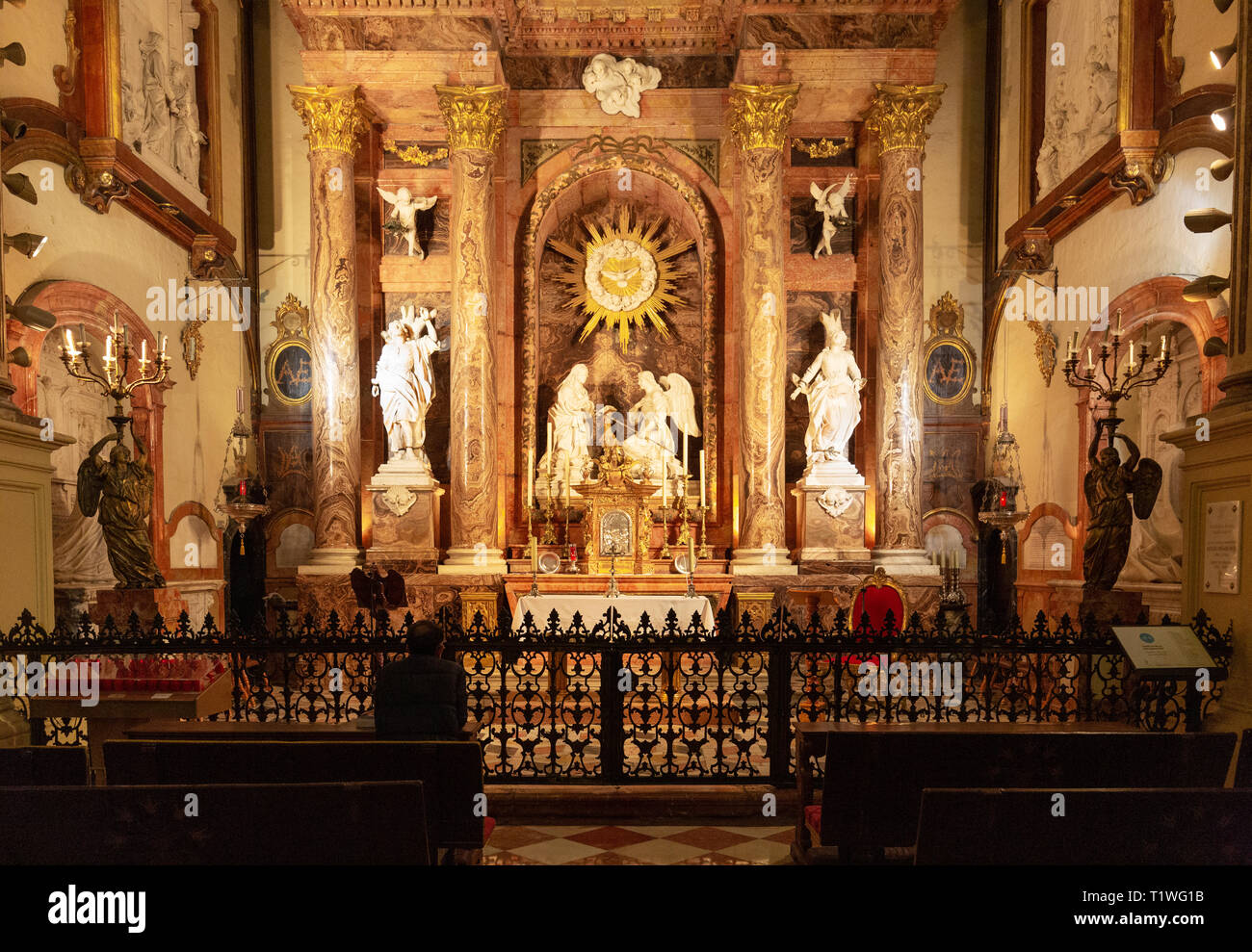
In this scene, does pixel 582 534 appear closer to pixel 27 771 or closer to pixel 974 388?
pixel 974 388

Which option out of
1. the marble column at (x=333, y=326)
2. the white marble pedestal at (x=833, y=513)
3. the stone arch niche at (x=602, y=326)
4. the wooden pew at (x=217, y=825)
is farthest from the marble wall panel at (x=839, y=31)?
the wooden pew at (x=217, y=825)

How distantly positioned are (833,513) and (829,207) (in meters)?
4.45

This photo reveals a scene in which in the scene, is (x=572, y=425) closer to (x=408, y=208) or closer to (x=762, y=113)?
(x=408, y=208)

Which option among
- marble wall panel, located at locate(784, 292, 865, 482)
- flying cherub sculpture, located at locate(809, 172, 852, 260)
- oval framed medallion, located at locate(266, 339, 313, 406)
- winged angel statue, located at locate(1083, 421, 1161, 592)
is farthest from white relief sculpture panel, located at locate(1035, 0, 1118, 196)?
oval framed medallion, located at locate(266, 339, 313, 406)

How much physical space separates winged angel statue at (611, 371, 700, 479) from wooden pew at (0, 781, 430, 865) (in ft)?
32.1

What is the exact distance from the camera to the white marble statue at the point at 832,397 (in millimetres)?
12719

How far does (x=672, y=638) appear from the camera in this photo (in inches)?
255

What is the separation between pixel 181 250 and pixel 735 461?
821 cm

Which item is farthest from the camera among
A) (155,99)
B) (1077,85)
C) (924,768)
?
(155,99)

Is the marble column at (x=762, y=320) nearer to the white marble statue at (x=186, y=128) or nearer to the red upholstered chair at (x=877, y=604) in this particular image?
the red upholstered chair at (x=877, y=604)

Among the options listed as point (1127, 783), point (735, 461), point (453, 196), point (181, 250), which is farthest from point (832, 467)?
point (181, 250)

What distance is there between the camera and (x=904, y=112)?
12.8m

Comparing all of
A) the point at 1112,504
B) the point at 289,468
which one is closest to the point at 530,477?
the point at 289,468

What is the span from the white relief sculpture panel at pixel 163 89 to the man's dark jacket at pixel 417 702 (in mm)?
8941
